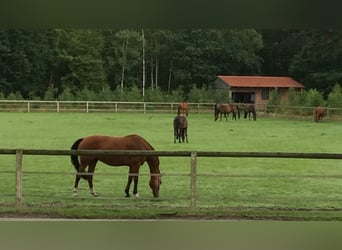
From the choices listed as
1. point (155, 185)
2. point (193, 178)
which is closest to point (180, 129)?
point (155, 185)

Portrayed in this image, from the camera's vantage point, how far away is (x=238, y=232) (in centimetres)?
285

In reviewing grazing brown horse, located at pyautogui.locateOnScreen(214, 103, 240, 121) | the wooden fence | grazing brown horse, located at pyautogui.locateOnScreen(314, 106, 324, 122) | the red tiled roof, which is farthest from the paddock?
the red tiled roof

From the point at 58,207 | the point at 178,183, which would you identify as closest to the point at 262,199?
the point at 178,183

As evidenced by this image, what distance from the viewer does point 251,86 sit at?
86.7 feet

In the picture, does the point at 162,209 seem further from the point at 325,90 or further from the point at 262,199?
the point at 325,90

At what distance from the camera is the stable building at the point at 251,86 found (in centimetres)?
2623

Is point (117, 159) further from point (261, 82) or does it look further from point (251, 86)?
point (261, 82)

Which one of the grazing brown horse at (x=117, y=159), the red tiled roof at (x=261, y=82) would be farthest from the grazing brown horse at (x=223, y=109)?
the grazing brown horse at (x=117, y=159)

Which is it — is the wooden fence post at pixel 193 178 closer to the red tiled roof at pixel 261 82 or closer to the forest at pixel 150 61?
the forest at pixel 150 61

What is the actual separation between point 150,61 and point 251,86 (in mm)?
6067

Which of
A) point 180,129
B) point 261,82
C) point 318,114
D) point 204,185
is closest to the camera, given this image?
point 204,185

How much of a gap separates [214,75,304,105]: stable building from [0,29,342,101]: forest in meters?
1.00

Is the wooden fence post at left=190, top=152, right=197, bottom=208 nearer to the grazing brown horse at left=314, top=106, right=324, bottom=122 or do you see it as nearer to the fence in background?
the grazing brown horse at left=314, top=106, right=324, bottom=122

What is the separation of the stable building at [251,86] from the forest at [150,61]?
100 centimetres
